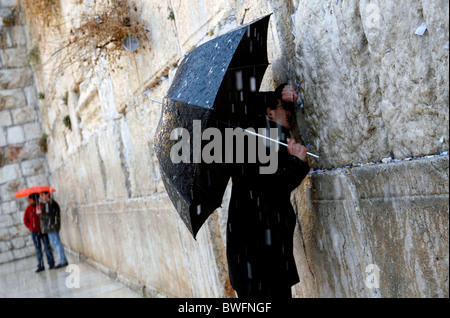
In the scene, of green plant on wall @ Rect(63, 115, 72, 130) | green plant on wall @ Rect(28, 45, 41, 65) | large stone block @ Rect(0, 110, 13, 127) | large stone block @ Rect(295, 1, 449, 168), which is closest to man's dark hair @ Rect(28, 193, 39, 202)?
green plant on wall @ Rect(63, 115, 72, 130)

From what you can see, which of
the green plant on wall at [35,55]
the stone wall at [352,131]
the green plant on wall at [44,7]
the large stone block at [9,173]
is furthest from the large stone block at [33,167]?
the stone wall at [352,131]

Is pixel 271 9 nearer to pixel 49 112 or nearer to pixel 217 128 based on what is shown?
pixel 217 128

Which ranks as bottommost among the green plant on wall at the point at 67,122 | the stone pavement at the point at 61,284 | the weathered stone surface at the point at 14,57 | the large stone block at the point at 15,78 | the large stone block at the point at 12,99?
the stone pavement at the point at 61,284

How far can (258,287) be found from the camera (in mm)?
2322

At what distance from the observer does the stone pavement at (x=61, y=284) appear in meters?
5.82

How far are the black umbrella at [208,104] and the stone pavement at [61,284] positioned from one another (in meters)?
A: 3.42

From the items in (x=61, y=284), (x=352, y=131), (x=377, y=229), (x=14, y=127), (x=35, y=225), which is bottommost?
(x=61, y=284)

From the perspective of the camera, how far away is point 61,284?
7062 mm

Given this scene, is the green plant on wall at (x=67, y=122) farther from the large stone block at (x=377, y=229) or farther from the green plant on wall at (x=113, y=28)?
the large stone block at (x=377, y=229)

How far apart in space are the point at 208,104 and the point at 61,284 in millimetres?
5854

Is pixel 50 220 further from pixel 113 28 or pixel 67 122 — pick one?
pixel 113 28

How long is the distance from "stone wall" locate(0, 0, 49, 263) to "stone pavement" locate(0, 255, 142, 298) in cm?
169

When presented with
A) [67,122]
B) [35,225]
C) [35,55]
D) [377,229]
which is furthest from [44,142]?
[377,229]

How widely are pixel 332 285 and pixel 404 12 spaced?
4.36ft
